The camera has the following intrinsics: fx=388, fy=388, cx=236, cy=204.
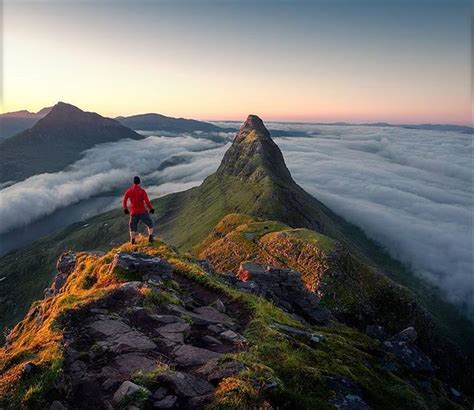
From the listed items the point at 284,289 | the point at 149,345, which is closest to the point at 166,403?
the point at 149,345

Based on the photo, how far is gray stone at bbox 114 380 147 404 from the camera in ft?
46.1

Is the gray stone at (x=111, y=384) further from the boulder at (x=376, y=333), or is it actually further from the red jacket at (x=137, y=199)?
the boulder at (x=376, y=333)

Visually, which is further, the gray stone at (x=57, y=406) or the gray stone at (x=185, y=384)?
the gray stone at (x=185, y=384)

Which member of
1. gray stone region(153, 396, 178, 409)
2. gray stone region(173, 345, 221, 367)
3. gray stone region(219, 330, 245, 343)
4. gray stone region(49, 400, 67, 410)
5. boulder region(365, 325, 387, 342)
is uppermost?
gray stone region(49, 400, 67, 410)

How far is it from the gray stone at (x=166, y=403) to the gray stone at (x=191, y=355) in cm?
306

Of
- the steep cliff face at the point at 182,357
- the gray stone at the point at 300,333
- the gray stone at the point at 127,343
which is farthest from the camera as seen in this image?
the gray stone at the point at 300,333

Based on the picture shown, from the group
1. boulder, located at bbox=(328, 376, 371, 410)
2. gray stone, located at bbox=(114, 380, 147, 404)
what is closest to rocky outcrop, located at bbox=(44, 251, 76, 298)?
gray stone, located at bbox=(114, 380, 147, 404)

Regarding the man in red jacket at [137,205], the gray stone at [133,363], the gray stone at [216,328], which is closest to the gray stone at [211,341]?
the gray stone at [216,328]

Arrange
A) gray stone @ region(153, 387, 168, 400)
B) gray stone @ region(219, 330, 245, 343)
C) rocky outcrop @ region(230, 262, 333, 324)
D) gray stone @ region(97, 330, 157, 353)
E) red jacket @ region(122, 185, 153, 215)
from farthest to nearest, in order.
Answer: rocky outcrop @ region(230, 262, 333, 324)
red jacket @ region(122, 185, 153, 215)
gray stone @ region(219, 330, 245, 343)
gray stone @ region(97, 330, 157, 353)
gray stone @ region(153, 387, 168, 400)

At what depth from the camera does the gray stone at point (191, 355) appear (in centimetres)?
1760

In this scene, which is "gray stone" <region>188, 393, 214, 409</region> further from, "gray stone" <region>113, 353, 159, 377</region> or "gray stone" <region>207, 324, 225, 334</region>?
"gray stone" <region>207, 324, 225, 334</region>

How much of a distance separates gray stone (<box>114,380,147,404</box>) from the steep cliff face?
0.13 ft

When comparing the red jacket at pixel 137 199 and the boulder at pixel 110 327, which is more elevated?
the red jacket at pixel 137 199

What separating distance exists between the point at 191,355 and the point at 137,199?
61.9 feet
